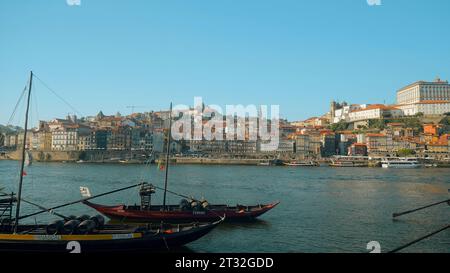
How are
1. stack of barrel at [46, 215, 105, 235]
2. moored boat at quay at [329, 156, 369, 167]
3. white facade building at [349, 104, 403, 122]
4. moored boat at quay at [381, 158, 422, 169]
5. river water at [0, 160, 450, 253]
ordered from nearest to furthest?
1. stack of barrel at [46, 215, 105, 235]
2. river water at [0, 160, 450, 253]
3. moored boat at quay at [381, 158, 422, 169]
4. moored boat at quay at [329, 156, 369, 167]
5. white facade building at [349, 104, 403, 122]

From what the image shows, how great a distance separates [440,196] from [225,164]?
47.8 m

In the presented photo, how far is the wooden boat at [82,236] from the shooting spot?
32.3 feet

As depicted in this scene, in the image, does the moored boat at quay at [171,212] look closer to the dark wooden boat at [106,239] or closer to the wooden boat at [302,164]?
the dark wooden boat at [106,239]

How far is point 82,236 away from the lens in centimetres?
1011

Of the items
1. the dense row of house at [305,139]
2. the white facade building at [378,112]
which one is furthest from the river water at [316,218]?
the white facade building at [378,112]

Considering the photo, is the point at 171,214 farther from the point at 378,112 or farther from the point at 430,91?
the point at 430,91

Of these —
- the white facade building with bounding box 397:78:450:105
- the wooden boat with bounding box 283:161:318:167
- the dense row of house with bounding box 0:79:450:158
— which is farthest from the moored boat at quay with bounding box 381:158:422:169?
the white facade building with bounding box 397:78:450:105

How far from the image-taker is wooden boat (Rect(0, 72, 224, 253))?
984 centimetres

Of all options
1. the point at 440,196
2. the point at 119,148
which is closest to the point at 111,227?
the point at 440,196

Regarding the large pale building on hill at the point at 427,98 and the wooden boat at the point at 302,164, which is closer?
the wooden boat at the point at 302,164

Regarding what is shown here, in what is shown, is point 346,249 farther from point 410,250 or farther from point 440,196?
point 440,196

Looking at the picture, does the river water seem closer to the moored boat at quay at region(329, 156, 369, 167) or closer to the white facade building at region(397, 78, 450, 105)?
the moored boat at quay at region(329, 156, 369, 167)
